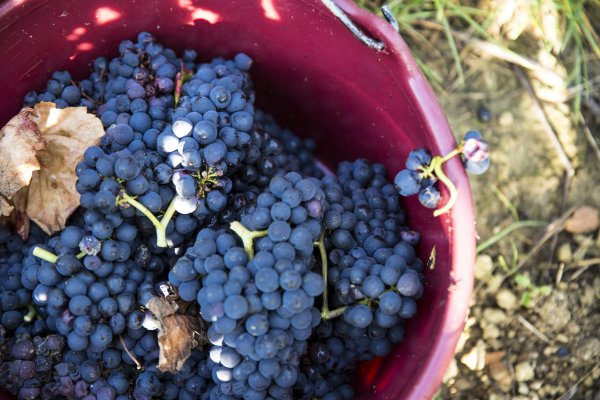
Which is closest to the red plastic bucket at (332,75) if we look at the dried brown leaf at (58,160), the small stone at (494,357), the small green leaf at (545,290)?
the dried brown leaf at (58,160)

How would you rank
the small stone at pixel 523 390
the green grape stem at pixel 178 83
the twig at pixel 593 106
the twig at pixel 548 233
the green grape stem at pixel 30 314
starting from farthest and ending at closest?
the twig at pixel 593 106, the twig at pixel 548 233, the small stone at pixel 523 390, the green grape stem at pixel 178 83, the green grape stem at pixel 30 314

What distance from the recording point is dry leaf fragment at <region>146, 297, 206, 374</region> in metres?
1.14

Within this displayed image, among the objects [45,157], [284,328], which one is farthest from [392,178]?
[45,157]

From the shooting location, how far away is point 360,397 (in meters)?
1.29

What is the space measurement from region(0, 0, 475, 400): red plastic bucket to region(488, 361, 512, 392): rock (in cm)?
47

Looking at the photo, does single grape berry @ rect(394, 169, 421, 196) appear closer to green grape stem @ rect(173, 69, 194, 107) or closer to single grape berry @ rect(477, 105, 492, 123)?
green grape stem @ rect(173, 69, 194, 107)

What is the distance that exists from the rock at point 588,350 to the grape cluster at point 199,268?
27.4 inches

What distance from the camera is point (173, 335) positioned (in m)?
1.16

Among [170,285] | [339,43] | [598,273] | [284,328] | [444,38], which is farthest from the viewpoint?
[444,38]

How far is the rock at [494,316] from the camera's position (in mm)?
1668

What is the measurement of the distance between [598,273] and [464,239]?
80 centimetres

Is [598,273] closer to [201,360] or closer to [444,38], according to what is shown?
[444,38]

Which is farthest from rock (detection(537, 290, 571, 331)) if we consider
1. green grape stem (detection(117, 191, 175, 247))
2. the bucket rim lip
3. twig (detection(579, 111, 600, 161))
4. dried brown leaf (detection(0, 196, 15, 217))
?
dried brown leaf (detection(0, 196, 15, 217))

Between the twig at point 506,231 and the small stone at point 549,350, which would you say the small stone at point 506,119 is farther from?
the small stone at point 549,350
